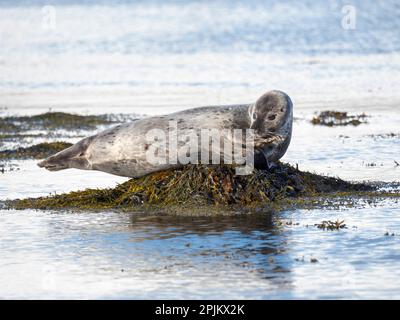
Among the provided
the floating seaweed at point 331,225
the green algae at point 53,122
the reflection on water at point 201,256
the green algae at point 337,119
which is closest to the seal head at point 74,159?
the reflection on water at point 201,256

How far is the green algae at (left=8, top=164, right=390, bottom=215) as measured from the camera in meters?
11.5

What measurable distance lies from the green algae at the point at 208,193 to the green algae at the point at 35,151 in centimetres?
448

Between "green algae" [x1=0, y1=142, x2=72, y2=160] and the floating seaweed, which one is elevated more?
the floating seaweed

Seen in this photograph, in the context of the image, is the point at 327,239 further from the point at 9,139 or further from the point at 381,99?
the point at 381,99

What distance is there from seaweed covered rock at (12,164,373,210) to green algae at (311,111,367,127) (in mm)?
7379

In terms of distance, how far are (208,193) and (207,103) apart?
12369mm

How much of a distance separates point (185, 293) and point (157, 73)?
24.0 metres

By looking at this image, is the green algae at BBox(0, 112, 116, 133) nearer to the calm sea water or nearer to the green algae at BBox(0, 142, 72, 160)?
the calm sea water

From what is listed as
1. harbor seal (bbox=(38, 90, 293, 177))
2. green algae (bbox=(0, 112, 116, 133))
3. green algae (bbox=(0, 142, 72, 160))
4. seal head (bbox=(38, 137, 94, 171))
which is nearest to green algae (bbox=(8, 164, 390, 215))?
harbor seal (bbox=(38, 90, 293, 177))

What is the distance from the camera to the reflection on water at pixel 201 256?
803cm

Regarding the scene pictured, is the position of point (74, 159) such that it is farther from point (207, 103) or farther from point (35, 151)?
point (207, 103)

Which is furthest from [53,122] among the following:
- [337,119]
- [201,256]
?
[201,256]

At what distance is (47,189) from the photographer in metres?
13.5
